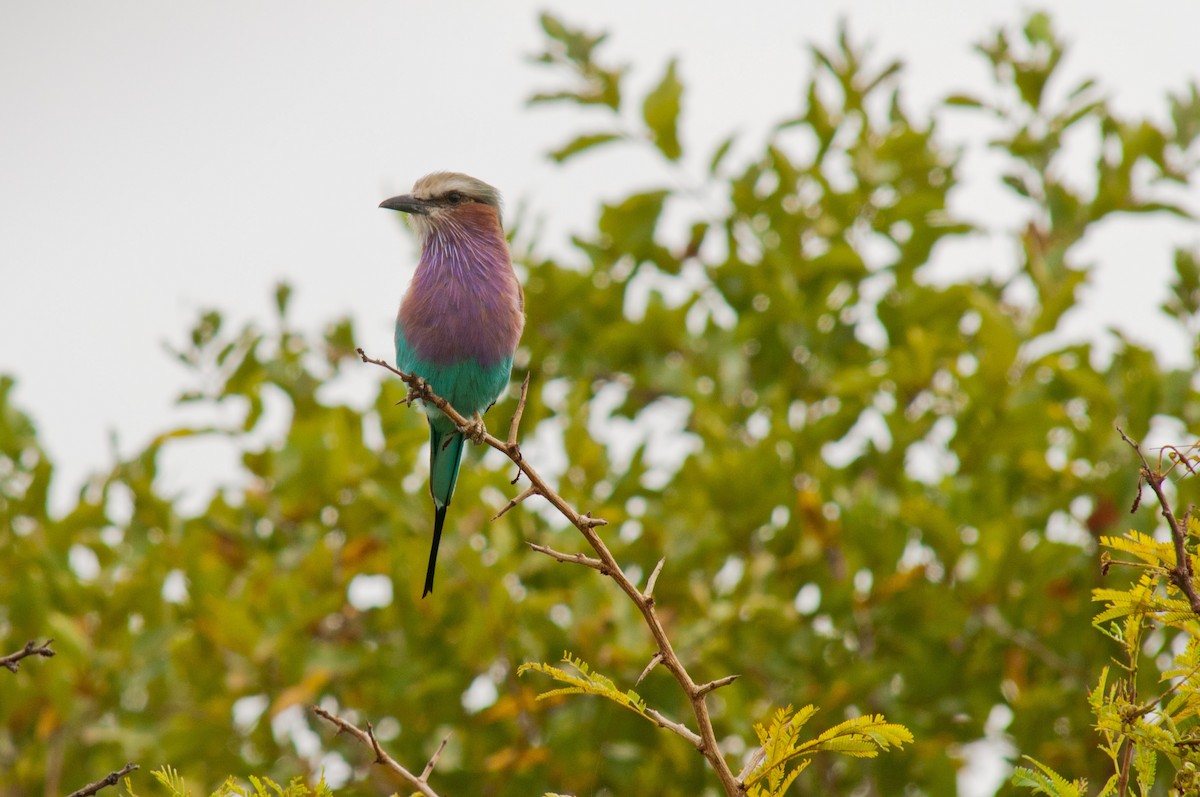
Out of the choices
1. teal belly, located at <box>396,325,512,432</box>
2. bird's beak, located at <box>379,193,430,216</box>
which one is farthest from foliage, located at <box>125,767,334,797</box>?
bird's beak, located at <box>379,193,430,216</box>

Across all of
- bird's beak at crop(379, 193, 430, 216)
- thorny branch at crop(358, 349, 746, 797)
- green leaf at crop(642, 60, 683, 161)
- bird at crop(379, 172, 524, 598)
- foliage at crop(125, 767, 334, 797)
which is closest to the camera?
thorny branch at crop(358, 349, 746, 797)

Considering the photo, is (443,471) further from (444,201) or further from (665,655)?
(665,655)

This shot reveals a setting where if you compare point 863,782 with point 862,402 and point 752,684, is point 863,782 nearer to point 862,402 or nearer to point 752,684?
point 752,684

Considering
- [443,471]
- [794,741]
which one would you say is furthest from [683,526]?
[794,741]

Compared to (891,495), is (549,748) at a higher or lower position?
lower

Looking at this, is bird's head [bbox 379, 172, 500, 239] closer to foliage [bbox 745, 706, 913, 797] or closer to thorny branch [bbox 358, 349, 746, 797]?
thorny branch [bbox 358, 349, 746, 797]

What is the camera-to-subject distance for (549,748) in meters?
5.13

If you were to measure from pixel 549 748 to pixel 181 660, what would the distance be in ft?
5.78

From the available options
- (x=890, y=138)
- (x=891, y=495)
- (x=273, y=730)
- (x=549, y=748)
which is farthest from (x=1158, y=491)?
(x=890, y=138)

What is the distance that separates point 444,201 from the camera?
467cm

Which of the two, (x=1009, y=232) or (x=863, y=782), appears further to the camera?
(x=1009, y=232)

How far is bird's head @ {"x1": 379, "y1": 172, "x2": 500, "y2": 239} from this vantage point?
180 inches

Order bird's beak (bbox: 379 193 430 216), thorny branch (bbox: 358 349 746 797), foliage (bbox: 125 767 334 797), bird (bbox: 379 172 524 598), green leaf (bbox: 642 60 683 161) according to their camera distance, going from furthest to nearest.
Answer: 1. green leaf (bbox: 642 60 683 161)
2. bird's beak (bbox: 379 193 430 216)
3. bird (bbox: 379 172 524 598)
4. foliage (bbox: 125 767 334 797)
5. thorny branch (bbox: 358 349 746 797)

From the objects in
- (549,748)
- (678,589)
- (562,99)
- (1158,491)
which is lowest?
(549,748)
